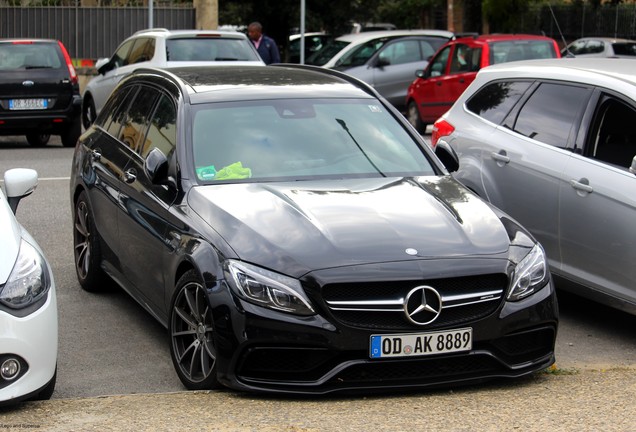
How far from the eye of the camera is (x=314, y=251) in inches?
237

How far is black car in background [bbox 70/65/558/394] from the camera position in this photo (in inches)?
231

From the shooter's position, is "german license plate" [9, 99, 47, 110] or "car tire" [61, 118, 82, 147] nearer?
"german license plate" [9, 99, 47, 110]

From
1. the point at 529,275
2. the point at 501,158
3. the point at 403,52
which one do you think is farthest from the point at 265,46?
the point at 529,275

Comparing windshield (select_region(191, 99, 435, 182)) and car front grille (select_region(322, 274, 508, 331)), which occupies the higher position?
windshield (select_region(191, 99, 435, 182))

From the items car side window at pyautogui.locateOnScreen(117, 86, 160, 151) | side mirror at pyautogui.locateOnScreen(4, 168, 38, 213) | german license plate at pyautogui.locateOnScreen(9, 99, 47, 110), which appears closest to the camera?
side mirror at pyautogui.locateOnScreen(4, 168, 38, 213)

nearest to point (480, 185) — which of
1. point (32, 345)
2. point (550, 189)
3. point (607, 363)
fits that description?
point (550, 189)

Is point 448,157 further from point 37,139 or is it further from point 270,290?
point 37,139

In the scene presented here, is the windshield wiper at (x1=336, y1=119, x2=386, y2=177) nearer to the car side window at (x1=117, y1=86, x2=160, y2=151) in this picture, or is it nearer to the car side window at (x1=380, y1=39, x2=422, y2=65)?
the car side window at (x1=117, y1=86, x2=160, y2=151)

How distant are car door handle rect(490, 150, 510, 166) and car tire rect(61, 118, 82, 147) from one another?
11.5 meters

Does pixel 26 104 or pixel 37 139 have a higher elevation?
pixel 26 104

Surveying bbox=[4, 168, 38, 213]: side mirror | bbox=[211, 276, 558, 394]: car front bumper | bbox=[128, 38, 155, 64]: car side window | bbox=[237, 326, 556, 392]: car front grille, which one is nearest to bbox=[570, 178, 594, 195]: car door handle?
bbox=[211, 276, 558, 394]: car front bumper

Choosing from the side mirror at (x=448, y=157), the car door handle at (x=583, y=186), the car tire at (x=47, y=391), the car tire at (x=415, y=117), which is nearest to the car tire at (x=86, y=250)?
the side mirror at (x=448, y=157)

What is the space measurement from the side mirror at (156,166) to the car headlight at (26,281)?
130 cm

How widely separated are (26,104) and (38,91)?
0.28 m
